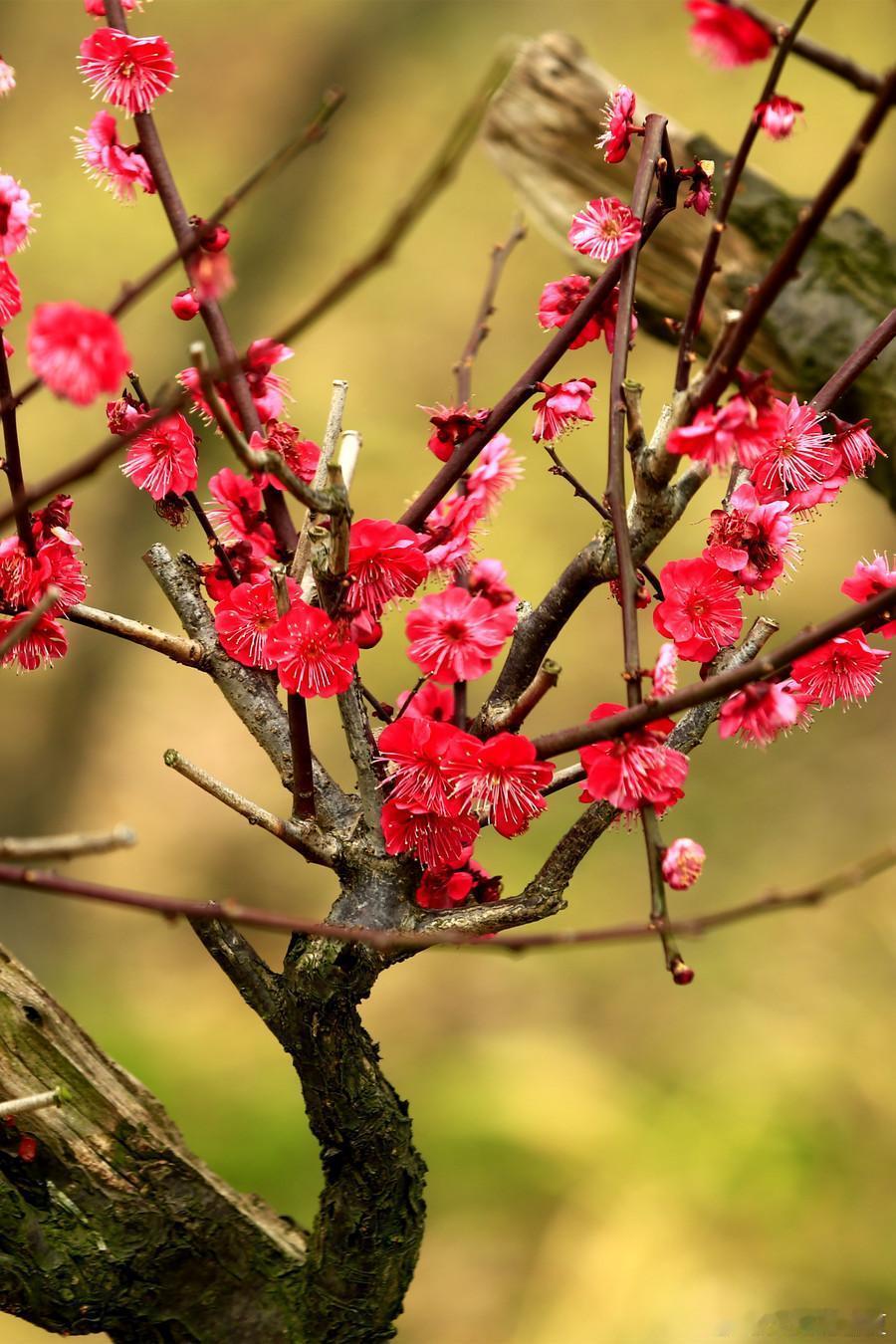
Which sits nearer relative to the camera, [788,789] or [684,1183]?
[684,1183]

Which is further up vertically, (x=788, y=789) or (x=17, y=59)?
(x=17, y=59)

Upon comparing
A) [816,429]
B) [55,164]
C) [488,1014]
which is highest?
[55,164]

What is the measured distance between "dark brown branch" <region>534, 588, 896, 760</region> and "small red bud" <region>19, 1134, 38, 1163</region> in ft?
1.16

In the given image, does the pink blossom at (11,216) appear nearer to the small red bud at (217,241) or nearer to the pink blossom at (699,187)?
the small red bud at (217,241)

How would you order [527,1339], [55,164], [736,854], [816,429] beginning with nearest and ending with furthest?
1. [816,429]
2. [527,1339]
3. [736,854]
4. [55,164]

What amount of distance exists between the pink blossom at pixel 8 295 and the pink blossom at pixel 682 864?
37 centimetres

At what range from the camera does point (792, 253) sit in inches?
17.3

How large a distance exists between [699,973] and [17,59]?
247cm

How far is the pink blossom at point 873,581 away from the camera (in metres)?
0.57

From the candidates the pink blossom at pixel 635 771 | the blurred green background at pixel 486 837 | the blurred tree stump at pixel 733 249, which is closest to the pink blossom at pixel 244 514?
the pink blossom at pixel 635 771

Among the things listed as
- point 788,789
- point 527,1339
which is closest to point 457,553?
point 527,1339

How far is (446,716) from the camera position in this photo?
602 millimetres

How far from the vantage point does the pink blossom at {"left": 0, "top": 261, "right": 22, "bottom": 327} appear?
539 mm

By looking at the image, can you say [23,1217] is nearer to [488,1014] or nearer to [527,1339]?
[527,1339]
